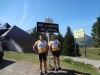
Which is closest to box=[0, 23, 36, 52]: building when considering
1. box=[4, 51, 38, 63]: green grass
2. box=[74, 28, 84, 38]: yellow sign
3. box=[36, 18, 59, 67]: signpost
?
box=[4, 51, 38, 63]: green grass

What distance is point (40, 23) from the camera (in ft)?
31.2

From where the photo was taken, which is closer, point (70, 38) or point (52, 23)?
point (52, 23)

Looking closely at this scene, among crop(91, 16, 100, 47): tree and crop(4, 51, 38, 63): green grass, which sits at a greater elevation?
crop(91, 16, 100, 47): tree

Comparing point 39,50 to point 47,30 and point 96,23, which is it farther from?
point 96,23

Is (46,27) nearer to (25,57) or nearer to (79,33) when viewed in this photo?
(25,57)

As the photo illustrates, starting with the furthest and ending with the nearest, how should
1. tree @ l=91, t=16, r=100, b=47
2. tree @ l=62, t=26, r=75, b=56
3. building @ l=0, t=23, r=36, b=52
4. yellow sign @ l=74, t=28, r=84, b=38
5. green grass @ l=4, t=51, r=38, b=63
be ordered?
tree @ l=62, t=26, r=75, b=56 < tree @ l=91, t=16, r=100, b=47 < building @ l=0, t=23, r=36, b=52 < yellow sign @ l=74, t=28, r=84, b=38 < green grass @ l=4, t=51, r=38, b=63

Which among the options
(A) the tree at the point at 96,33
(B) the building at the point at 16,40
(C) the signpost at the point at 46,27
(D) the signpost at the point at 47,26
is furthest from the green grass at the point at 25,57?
(A) the tree at the point at 96,33

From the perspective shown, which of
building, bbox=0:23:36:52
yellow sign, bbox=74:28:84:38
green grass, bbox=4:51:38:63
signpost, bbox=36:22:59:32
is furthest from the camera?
building, bbox=0:23:36:52

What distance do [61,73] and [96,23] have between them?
2823 centimetres

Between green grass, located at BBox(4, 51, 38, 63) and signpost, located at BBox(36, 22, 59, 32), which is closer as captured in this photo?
signpost, located at BBox(36, 22, 59, 32)

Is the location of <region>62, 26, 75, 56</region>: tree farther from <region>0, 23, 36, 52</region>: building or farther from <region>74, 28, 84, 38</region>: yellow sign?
<region>74, 28, 84, 38</region>: yellow sign

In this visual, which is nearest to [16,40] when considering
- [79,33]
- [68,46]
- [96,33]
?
[68,46]

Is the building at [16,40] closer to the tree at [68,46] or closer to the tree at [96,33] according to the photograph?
the tree at [68,46]

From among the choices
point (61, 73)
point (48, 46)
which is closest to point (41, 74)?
point (61, 73)
